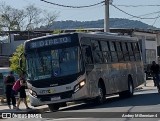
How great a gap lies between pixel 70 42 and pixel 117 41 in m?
5.74

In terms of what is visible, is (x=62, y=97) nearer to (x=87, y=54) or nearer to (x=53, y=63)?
(x=53, y=63)

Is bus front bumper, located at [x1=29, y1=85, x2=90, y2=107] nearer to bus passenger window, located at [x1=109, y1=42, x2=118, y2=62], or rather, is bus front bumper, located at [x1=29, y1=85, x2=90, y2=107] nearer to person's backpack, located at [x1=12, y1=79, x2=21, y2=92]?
person's backpack, located at [x1=12, y1=79, x2=21, y2=92]

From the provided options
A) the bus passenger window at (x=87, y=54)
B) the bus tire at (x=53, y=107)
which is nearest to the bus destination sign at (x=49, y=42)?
the bus passenger window at (x=87, y=54)

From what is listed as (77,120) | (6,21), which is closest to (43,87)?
(77,120)

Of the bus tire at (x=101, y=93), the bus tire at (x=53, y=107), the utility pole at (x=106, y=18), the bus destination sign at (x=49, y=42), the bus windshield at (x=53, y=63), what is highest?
the utility pole at (x=106, y=18)

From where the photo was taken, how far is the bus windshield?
20703mm

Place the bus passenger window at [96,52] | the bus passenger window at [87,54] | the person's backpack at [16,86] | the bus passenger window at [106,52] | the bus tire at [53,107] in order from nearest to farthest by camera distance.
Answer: the bus passenger window at [87,54] < the bus tire at [53,107] < the bus passenger window at [96,52] < the person's backpack at [16,86] < the bus passenger window at [106,52]

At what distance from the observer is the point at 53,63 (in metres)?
20.8

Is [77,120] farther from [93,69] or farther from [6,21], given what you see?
[6,21]

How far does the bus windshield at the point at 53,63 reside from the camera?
20703 millimetres

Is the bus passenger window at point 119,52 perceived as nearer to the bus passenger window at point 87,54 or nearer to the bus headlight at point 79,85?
the bus passenger window at point 87,54

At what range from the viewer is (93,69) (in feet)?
71.9

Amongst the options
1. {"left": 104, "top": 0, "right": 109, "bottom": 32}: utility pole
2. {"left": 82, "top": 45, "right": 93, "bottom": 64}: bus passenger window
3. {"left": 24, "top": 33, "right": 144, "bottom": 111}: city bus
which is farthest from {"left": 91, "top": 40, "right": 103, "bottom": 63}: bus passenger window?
{"left": 104, "top": 0, "right": 109, "bottom": 32}: utility pole

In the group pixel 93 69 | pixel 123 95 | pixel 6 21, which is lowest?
pixel 123 95
